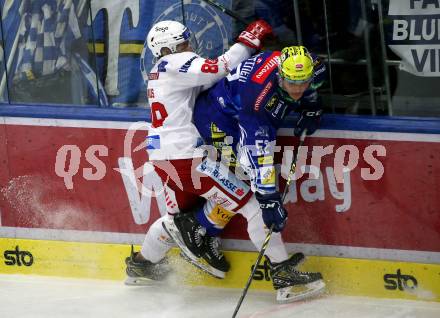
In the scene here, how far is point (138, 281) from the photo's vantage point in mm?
5699

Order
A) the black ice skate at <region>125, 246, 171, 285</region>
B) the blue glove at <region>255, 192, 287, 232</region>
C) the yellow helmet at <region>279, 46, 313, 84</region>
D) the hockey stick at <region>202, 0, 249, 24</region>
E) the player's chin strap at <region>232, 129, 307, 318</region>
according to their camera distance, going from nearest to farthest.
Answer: the yellow helmet at <region>279, 46, 313, 84</region>
the blue glove at <region>255, 192, 287, 232</region>
the player's chin strap at <region>232, 129, 307, 318</region>
the hockey stick at <region>202, 0, 249, 24</region>
the black ice skate at <region>125, 246, 171, 285</region>

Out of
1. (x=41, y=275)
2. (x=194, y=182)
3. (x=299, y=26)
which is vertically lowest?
(x=41, y=275)

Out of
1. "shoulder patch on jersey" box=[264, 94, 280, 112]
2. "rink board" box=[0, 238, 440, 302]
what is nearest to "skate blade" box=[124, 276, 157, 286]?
"rink board" box=[0, 238, 440, 302]

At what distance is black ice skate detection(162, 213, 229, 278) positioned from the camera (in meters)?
5.39

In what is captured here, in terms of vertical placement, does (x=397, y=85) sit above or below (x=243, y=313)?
above

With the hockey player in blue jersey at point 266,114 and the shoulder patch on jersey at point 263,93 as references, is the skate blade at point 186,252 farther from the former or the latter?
the shoulder patch on jersey at point 263,93

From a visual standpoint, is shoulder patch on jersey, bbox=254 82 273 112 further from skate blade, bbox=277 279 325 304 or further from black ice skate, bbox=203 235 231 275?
skate blade, bbox=277 279 325 304

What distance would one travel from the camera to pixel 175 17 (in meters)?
5.47

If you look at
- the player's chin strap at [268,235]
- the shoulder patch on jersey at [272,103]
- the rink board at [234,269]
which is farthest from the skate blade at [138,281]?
the shoulder patch on jersey at [272,103]

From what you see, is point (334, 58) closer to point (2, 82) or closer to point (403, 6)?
point (403, 6)

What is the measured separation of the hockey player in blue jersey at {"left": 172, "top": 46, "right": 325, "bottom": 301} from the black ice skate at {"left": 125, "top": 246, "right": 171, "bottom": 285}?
76cm

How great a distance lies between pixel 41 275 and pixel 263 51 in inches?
78.1

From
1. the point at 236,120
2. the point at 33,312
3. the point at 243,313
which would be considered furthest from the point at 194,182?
the point at 33,312

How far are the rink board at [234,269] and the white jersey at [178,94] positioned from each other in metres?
0.74
